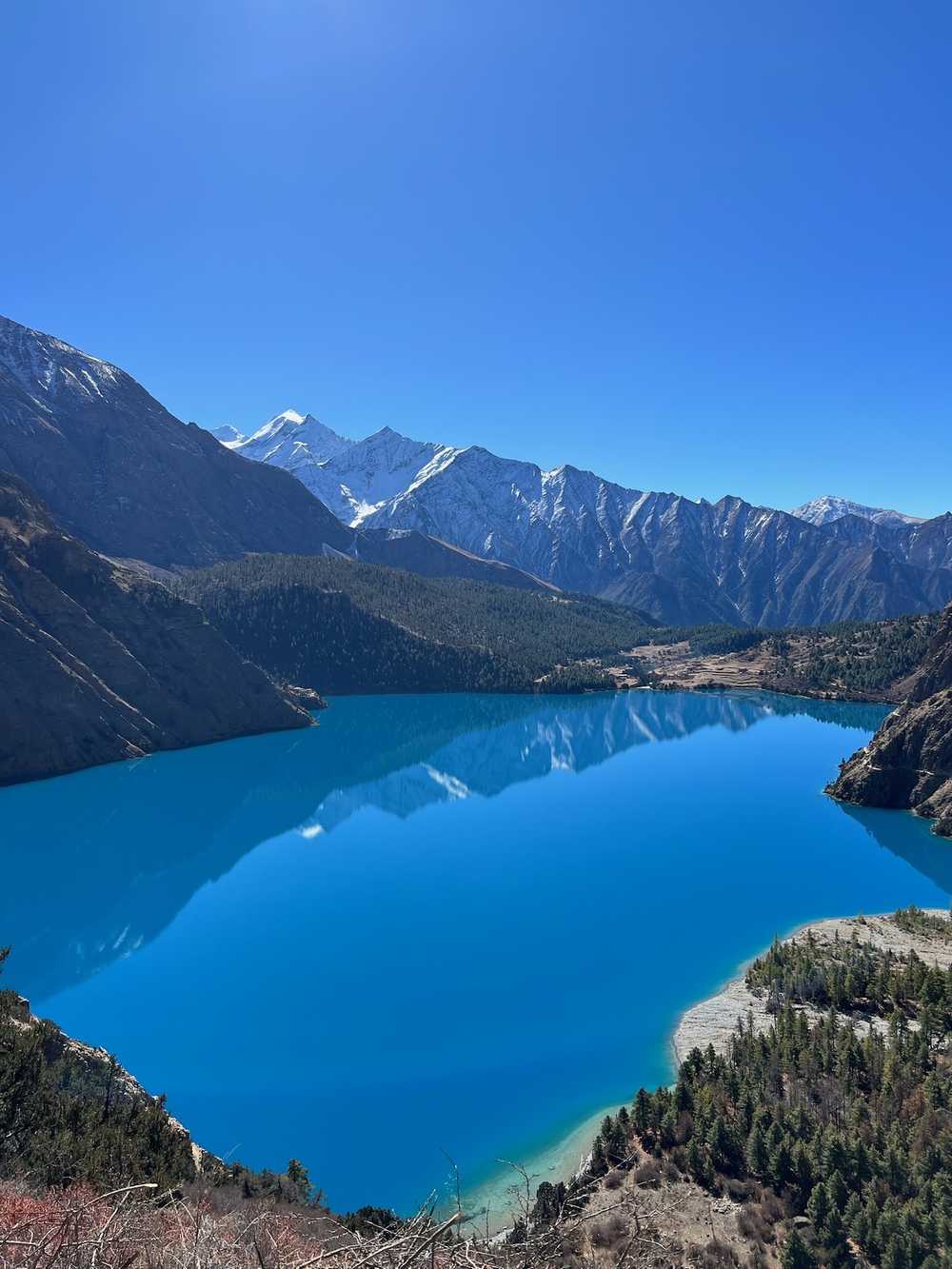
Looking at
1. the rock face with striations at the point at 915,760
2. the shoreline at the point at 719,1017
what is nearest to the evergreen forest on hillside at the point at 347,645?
the rock face with striations at the point at 915,760

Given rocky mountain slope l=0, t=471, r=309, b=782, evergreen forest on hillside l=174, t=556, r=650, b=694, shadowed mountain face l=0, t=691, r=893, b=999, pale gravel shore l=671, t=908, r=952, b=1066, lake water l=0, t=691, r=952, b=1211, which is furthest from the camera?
evergreen forest on hillside l=174, t=556, r=650, b=694

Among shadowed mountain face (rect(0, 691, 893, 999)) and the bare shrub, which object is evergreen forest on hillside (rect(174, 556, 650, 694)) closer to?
shadowed mountain face (rect(0, 691, 893, 999))

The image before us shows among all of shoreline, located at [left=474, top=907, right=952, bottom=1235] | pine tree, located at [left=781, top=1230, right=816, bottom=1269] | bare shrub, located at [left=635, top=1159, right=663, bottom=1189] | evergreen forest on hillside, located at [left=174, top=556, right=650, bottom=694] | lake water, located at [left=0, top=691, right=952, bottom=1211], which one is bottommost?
pine tree, located at [left=781, top=1230, right=816, bottom=1269]

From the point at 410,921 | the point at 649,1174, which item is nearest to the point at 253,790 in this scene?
the point at 410,921

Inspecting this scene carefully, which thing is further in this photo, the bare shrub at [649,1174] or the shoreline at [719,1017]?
the shoreline at [719,1017]

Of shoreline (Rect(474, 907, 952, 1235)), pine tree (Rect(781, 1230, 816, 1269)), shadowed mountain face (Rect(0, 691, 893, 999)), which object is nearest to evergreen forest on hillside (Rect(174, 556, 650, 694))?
shadowed mountain face (Rect(0, 691, 893, 999))

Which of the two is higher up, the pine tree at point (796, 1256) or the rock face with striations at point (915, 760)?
the rock face with striations at point (915, 760)

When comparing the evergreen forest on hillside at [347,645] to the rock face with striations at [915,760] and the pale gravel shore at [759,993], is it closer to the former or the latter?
the rock face with striations at [915,760]
